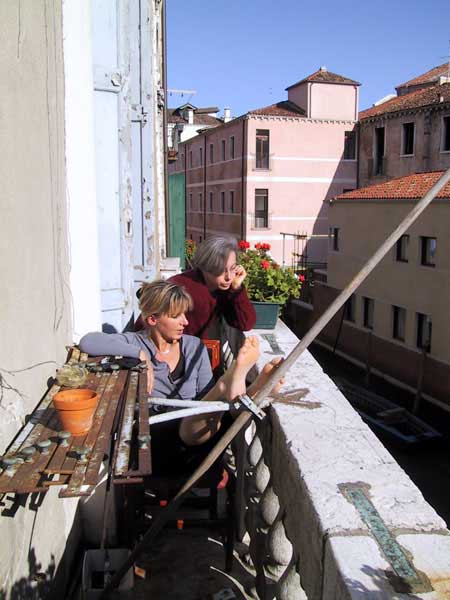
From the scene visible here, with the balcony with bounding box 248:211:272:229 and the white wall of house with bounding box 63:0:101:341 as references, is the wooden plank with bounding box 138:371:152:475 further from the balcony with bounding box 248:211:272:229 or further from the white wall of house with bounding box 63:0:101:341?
the balcony with bounding box 248:211:272:229

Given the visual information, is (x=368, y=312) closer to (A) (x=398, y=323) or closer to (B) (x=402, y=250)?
(A) (x=398, y=323)

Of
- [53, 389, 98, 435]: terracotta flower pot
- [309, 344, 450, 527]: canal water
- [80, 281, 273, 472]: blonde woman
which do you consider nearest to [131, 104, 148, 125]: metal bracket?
[80, 281, 273, 472]: blonde woman

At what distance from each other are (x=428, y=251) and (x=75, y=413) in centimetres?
1952

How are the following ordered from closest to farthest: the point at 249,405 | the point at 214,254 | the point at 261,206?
1. the point at 249,405
2. the point at 214,254
3. the point at 261,206

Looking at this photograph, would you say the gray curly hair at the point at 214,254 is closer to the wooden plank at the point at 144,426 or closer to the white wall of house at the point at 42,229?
the white wall of house at the point at 42,229

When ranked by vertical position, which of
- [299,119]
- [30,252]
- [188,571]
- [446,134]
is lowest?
[188,571]

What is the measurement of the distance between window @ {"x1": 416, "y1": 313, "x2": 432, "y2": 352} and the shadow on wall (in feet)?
61.8

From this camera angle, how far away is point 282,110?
2983 centimetres

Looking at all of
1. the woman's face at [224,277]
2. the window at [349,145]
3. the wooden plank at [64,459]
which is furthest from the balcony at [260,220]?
the wooden plank at [64,459]

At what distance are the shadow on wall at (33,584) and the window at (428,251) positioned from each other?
18744mm

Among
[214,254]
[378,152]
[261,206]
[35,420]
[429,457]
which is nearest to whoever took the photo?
[35,420]

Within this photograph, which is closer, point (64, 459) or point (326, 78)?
point (64, 459)

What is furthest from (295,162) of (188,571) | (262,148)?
(188,571)

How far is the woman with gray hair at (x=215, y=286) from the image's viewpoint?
3.51 m
